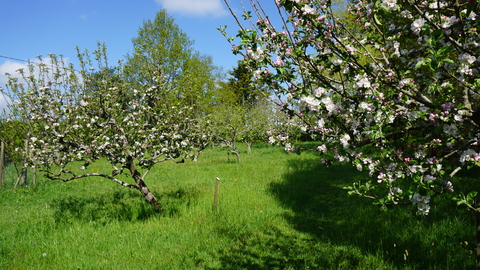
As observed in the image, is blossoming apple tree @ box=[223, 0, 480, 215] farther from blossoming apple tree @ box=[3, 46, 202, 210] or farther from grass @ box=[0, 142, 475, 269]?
blossoming apple tree @ box=[3, 46, 202, 210]

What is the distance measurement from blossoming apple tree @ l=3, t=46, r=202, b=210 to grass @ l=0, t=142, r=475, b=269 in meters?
1.10

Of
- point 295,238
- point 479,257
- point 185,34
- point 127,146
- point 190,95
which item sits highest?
point 185,34

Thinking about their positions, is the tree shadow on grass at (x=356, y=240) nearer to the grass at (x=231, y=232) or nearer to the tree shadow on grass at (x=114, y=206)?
the grass at (x=231, y=232)

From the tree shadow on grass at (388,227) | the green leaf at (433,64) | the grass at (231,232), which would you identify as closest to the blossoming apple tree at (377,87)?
the green leaf at (433,64)

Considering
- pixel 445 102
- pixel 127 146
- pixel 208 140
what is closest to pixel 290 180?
pixel 208 140

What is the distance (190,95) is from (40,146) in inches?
147

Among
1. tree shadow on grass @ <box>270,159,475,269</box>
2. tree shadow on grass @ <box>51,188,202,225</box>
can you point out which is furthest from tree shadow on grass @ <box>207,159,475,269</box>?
tree shadow on grass @ <box>51,188,202,225</box>

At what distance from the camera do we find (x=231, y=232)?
20.9 ft

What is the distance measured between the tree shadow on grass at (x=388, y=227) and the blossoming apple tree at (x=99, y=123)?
11.6 ft

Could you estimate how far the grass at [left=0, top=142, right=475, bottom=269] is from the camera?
4.99 m

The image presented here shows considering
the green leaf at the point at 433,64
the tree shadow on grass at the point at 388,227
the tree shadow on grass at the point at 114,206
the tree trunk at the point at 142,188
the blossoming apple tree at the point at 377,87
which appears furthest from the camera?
the tree trunk at the point at 142,188

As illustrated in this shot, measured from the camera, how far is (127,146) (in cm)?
643

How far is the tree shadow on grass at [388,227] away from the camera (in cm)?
480

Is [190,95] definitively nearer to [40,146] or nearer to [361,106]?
[40,146]
